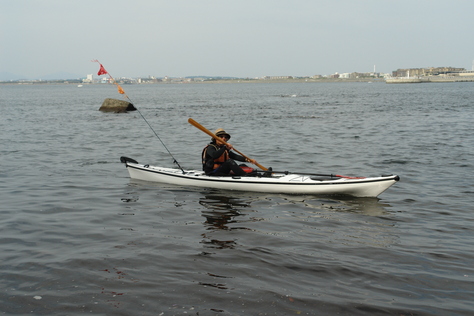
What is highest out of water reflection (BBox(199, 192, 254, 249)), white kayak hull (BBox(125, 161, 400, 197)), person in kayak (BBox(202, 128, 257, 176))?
person in kayak (BBox(202, 128, 257, 176))

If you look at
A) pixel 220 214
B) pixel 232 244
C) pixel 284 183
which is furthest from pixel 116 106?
pixel 232 244

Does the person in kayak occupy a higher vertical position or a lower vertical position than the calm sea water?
higher

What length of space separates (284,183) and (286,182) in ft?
0.18

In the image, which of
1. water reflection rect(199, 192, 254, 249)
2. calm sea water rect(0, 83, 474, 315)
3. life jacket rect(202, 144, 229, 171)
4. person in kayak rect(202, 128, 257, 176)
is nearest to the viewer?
calm sea water rect(0, 83, 474, 315)

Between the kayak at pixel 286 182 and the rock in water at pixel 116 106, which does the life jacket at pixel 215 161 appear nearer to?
the kayak at pixel 286 182

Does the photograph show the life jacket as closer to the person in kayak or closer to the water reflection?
the person in kayak

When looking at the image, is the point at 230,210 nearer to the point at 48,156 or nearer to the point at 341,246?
the point at 341,246

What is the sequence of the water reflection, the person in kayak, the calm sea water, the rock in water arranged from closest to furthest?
the calm sea water < the water reflection < the person in kayak < the rock in water

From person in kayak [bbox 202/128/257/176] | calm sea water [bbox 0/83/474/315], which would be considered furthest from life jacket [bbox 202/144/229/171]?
calm sea water [bbox 0/83/474/315]

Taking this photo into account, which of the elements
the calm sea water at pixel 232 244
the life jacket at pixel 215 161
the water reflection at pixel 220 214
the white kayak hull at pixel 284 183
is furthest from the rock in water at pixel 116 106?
the water reflection at pixel 220 214

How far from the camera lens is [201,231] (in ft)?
Result: 26.0

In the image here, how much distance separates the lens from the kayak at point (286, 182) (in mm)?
9773

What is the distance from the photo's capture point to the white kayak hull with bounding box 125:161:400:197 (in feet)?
32.0

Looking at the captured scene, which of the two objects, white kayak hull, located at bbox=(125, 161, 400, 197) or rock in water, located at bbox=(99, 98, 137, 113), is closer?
white kayak hull, located at bbox=(125, 161, 400, 197)
